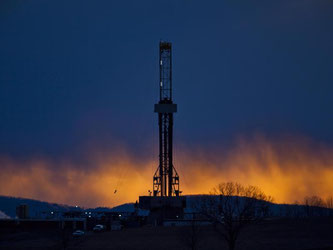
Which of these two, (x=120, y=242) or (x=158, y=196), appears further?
(x=158, y=196)

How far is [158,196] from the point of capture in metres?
99.1

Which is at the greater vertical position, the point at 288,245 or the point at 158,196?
the point at 158,196

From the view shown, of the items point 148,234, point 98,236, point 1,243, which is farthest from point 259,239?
point 1,243

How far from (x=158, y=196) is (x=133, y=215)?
14280 mm

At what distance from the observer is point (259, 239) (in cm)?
6825

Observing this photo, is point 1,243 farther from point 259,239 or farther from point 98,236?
point 259,239

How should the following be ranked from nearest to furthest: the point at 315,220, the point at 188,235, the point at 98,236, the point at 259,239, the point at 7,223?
the point at 188,235 < the point at 259,239 < the point at 98,236 < the point at 315,220 < the point at 7,223

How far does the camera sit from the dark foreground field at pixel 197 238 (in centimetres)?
6306

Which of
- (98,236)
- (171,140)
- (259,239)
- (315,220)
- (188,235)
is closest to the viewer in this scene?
(188,235)

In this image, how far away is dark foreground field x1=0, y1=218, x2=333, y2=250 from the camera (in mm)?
63062

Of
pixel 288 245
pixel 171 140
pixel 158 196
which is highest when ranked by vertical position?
pixel 171 140

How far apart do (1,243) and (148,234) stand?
2220cm

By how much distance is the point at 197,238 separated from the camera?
6406 centimetres

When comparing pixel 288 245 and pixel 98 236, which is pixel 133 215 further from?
pixel 288 245
